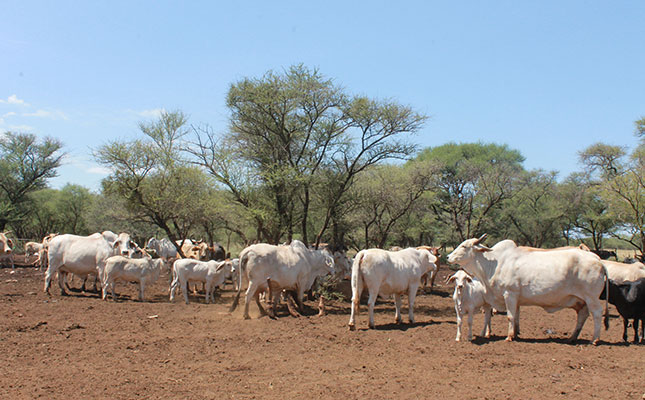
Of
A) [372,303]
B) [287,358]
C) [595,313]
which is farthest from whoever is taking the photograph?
[372,303]

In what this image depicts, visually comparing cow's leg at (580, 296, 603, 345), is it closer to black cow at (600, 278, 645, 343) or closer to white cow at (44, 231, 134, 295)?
black cow at (600, 278, 645, 343)

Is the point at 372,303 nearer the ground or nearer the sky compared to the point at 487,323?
nearer the sky

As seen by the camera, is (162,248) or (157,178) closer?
(157,178)

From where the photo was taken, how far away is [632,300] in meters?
9.48

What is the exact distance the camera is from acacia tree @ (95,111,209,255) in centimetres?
1596

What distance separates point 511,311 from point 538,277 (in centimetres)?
86

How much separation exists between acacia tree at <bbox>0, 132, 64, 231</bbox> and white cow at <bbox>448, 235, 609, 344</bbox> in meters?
33.2

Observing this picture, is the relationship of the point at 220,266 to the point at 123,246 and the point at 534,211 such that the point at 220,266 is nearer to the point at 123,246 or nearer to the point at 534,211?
the point at 123,246

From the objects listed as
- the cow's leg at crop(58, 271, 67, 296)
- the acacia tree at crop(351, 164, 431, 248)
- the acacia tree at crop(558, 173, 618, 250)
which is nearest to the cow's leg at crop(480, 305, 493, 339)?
the acacia tree at crop(351, 164, 431, 248)

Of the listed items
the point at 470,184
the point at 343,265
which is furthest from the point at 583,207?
the point at 343,265

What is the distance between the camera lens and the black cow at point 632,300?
9.41m

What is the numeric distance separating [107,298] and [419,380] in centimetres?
1109

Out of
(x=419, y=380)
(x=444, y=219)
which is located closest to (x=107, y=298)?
(x=419, y=380)

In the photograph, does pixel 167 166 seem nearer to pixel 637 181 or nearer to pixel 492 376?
pixel 492 376
